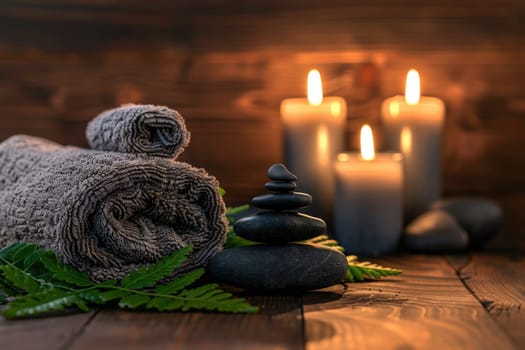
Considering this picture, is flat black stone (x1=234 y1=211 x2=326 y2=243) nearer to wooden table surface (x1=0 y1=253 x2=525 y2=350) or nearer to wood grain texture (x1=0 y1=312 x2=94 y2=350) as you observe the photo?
wooden table surface (x1=0 y1=253 x2=525 y2=350)

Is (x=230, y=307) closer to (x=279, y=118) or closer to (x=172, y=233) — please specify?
(x=172, y=233)

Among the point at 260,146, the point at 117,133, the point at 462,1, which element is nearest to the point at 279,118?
the point at 260,146

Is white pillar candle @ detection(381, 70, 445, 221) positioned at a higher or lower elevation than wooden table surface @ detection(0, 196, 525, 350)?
higher

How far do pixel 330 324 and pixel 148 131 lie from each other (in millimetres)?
368

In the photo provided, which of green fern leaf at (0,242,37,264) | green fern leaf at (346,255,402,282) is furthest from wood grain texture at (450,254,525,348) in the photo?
green fern leaf at (0,242,37,264)

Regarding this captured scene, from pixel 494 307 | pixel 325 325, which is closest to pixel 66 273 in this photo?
pixel 325 325

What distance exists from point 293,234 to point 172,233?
0.16 meters

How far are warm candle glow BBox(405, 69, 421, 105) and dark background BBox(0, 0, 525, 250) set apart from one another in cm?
9

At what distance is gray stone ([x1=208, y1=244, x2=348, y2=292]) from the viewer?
2.80 feet

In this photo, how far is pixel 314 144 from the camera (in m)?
1.32

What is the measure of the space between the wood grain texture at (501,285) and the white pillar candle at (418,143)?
0.16 meters

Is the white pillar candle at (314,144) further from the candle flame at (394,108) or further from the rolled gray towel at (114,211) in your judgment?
the rolled gray towel at (114,211)

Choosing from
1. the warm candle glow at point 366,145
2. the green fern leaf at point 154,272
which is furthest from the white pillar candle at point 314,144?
the green fern leaf at point 154,272

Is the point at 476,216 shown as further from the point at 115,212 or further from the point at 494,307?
the point at 115,212
